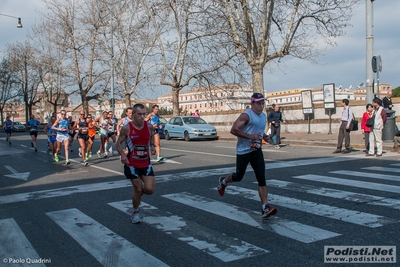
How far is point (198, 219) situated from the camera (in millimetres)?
6398

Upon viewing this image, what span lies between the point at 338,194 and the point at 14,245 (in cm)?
527

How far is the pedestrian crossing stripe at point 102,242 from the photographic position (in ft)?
15.5

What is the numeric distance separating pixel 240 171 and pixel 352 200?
2.07m

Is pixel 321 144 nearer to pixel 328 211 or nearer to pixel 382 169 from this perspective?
pixel 382 169

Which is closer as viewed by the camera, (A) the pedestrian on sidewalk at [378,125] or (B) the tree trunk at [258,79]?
(A) the pedestrian on sidewalk at [378,125]

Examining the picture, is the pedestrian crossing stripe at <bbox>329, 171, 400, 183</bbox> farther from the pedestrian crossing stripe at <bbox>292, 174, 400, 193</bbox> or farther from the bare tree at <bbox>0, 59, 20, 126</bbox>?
the bare tree at <bbox>0, 59, 20, 126</bbox>

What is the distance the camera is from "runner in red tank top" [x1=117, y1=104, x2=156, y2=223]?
6328 mm

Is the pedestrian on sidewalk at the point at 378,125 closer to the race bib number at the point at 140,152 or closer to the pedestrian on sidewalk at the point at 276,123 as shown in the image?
the pedestrian on sidewalk at the point at 276,123

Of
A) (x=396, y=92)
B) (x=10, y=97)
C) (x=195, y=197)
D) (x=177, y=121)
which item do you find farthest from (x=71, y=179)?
(x=10, y=97)

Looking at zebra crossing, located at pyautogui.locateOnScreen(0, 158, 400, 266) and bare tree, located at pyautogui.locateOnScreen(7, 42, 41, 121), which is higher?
bare tree, located at pyautogui.locateOnScreen(7, 42, 41, 121)

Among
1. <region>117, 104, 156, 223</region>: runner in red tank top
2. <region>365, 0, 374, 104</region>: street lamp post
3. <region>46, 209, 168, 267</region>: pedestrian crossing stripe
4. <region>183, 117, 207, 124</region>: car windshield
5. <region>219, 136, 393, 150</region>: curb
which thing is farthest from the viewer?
<region>183, 117, 207, 124</region>: car windshield

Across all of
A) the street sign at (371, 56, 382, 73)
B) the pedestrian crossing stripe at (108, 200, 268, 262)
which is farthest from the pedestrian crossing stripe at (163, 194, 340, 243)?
the street sign at (371, 56, 382, 73)

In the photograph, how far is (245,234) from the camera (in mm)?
5570

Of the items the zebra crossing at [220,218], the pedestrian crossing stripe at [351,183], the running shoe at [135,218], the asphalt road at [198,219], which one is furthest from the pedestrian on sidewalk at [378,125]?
the running shoe at [135,218]
